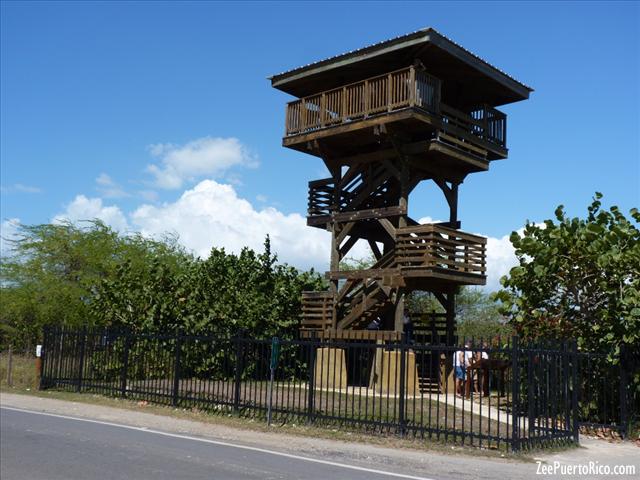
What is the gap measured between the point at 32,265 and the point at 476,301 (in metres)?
29.7

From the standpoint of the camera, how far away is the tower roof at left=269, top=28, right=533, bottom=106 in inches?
824

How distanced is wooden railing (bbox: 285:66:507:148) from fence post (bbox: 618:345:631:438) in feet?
29.2

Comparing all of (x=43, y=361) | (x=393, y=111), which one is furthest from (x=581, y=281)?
(x=43, y=361)

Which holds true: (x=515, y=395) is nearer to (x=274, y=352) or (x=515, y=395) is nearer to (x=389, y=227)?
(x=274, y=352)

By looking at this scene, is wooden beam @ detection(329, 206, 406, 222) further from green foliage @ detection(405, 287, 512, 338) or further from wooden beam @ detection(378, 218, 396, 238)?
green foliage @ detection(405, 287, 512, 338)

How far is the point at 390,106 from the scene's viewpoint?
20.8m

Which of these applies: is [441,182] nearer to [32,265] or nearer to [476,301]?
[32,265]

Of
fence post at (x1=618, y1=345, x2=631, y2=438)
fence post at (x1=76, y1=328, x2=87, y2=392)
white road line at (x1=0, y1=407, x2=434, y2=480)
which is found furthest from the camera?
fence post at (x1=76, y1=328, x2=87, y2=392)

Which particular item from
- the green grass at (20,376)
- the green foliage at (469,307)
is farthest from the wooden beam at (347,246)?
the green foliage at (469,307)

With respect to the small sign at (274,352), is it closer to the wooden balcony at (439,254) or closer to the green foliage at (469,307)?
the wooden balcony at (439,254)

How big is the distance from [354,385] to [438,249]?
16.4ft

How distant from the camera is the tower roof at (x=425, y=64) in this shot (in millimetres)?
20922

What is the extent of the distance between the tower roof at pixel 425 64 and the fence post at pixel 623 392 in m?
10.0

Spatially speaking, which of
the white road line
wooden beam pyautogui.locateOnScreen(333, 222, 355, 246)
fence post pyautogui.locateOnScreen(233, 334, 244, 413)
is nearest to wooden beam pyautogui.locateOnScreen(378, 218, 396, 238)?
wooden beam pyautogui.locateOnScreen(333, 222, 355, 246)
